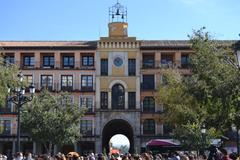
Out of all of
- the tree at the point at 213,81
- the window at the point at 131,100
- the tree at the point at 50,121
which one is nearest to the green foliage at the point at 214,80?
the tree at the point at 213,81

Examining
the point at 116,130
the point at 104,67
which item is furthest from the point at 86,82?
the point at 116,130

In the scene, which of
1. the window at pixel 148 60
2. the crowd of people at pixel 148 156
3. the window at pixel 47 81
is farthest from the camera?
the window at pixel 148 60

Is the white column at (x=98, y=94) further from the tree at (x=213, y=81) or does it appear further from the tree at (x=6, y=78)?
the tree at (x=6, y=78)

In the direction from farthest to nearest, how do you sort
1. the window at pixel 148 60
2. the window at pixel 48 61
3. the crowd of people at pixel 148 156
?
the window at pixel 148 60 → the window at pixel 48 61 → the crowd of people at pixel 148 156

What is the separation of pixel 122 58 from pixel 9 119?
584 inches

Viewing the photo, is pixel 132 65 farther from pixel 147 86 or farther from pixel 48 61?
pixel 48 61

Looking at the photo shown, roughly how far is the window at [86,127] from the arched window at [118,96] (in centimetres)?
348

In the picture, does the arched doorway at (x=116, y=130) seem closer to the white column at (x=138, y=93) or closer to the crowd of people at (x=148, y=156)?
the white column at (x=138, y=93)

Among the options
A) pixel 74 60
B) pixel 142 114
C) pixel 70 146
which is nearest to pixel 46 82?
pixel 74 60

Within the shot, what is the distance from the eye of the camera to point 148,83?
61344 millimetres

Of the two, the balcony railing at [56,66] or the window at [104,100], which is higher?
the balcony railing at [56,66]

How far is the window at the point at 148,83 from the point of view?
2408 inches

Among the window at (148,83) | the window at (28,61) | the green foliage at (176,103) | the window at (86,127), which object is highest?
the window at (28,61)

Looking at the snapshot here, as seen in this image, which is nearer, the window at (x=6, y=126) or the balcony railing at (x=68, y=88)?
the window at (x=6, y=126)
